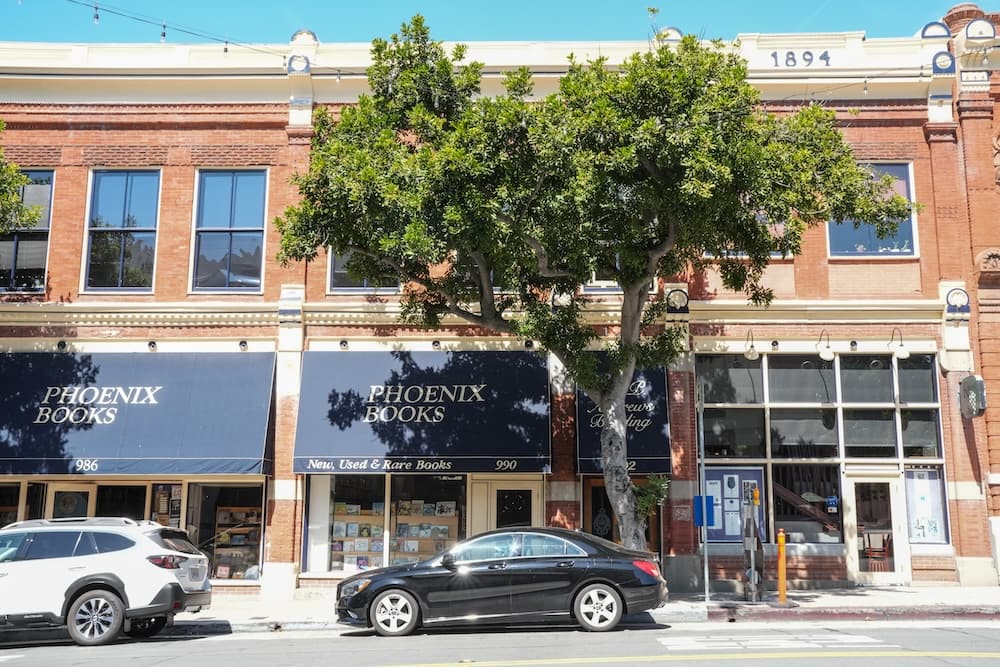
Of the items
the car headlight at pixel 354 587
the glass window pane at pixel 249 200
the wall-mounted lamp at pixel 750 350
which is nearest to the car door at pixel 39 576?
the car headlight at pixel 354 587

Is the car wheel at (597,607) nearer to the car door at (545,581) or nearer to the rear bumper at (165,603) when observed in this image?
the car door at (545,581)

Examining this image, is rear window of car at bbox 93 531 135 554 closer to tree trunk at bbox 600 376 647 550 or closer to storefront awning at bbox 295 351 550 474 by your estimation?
storefront awning at bbox 295 351 550 474

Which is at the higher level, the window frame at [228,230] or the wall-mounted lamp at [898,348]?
the window frame at [228,230]

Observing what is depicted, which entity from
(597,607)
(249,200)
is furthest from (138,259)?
(597,607)

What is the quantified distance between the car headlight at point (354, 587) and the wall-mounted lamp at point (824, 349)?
9866 millimetres

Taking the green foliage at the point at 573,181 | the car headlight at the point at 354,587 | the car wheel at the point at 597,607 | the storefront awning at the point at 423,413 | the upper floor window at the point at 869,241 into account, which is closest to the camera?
the car wheel at the point at 597,607

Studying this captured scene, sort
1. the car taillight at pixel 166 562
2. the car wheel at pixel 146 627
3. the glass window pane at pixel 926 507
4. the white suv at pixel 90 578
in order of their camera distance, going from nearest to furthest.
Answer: the white suv at pixel 90 578, the car taillight at pixel 166 562, the car wheel at pixel 146 627, the glass window pane at pixel 926 507

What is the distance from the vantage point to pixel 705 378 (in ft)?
58.6

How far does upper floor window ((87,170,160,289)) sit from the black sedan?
9415 mm

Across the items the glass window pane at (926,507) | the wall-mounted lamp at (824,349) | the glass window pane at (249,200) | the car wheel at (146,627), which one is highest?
the glass window pane at (249,200)

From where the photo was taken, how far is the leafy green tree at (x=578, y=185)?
12.6 metres

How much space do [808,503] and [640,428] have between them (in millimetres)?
3667

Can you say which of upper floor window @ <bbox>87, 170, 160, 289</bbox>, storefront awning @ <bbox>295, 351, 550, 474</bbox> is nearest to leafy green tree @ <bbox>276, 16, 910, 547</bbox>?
storefront awning @ <bbox>295, 351, 550, 474</bbox>

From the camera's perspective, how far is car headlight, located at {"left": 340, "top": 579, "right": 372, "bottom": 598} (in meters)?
12.2
